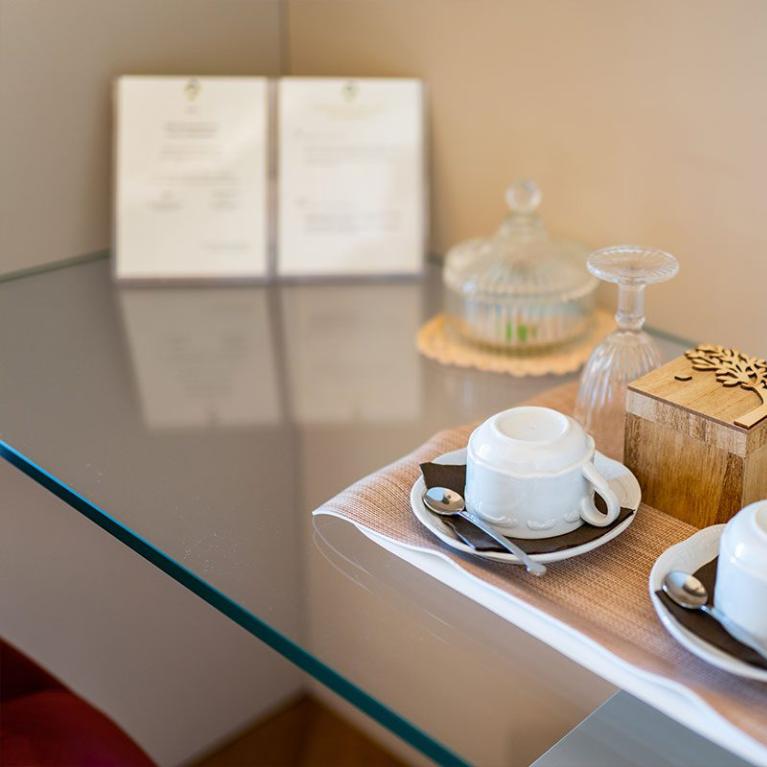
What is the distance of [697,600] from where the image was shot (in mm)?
665

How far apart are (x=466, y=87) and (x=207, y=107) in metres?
0.30

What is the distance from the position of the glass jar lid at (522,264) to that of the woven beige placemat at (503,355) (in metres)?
0.05

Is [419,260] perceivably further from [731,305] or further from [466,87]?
[731,305]

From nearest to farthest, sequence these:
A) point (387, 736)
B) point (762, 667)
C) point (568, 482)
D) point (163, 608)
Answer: point (762, 667) < point (568, 482) < point (163, 608) < point (387, 736)

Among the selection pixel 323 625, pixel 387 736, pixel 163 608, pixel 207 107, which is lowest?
pixel 387 736

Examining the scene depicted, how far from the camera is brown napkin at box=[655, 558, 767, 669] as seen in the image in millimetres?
626

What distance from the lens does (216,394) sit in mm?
1075

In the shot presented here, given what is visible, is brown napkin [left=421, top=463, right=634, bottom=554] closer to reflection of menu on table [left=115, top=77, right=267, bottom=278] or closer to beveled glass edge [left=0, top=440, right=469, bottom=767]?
beveled glass edge [left=0, top=440, right=469, bottom=767]

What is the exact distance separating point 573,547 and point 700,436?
0.12 metres

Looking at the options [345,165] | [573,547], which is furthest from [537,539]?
[345,165]

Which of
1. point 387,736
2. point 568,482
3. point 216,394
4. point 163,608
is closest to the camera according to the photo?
point 568,482

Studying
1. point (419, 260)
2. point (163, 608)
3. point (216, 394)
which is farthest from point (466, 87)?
point (163, 608)

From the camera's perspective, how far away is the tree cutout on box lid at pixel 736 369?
756 millimetres

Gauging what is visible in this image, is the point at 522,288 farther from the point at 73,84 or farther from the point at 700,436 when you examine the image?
the point at 73,84
